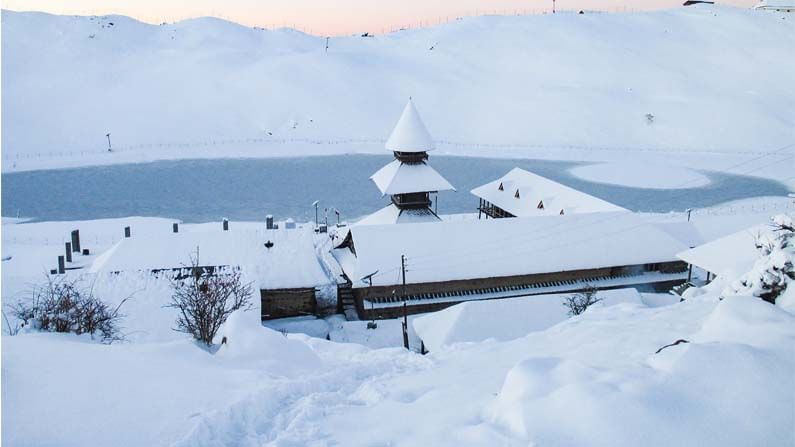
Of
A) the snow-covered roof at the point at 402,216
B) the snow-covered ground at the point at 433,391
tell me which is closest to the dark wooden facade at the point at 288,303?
the snow-covered roof at the point at 402,216

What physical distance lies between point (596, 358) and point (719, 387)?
2.71 m

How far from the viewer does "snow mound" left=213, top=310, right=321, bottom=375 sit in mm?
10039

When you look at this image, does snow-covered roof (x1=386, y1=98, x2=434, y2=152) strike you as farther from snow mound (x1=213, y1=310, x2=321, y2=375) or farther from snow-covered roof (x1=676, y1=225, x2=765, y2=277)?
snow mound (x1=213, y1=310, x2=321, y2=375)

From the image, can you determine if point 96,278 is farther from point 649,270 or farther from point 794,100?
point 794,100

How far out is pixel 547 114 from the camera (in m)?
75.1

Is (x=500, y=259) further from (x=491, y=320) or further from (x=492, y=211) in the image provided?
(x=492, y=211)

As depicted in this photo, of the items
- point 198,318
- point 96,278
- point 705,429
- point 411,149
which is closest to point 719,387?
point 705,429

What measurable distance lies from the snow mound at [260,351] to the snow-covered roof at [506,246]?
35.6 ft

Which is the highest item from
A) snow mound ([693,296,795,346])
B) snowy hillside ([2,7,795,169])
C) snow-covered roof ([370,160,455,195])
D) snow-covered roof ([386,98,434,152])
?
snowy hillside ([2,7,795,169])

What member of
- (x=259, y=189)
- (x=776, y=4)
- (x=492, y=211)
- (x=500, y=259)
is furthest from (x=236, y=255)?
(x=776, y=4)

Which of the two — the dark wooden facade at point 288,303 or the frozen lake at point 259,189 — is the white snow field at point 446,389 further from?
the frozen lake at point 259,189

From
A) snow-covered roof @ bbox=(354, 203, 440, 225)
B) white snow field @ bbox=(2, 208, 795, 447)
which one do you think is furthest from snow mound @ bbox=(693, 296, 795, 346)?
snow-covered roof @ bbox=(354, 203, 440, 225)

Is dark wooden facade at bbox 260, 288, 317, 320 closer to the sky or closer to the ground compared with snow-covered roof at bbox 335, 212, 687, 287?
closer to the ground

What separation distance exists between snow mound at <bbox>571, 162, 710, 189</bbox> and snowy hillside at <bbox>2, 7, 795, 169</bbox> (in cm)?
1051
